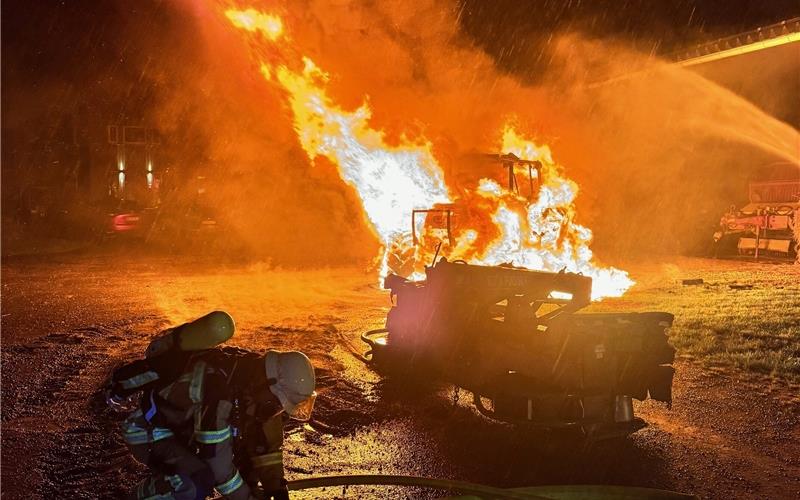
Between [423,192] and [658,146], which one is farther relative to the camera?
[658,146]

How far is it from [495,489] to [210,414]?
5.83ft

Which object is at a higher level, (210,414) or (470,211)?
(470,211)

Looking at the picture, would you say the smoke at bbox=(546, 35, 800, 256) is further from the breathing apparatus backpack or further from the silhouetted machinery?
the breathing apparatus backpack

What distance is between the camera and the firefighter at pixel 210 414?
2975 millimetres

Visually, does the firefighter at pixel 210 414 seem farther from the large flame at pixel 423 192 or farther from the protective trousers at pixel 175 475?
the large flame at pixel 423 192

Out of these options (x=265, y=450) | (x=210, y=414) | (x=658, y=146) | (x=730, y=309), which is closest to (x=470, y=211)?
(x=730, y=309)

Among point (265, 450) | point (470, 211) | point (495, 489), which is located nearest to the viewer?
point (265, 450)

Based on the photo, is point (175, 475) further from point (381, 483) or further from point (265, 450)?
point (381, 483)

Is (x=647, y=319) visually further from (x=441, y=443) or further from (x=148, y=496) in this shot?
(x=148, y=496)

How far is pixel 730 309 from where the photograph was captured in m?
11.9

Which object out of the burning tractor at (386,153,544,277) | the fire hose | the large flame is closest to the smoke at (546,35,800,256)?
the burning tractor at (386,153,544,277)

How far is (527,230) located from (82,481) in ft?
24.4

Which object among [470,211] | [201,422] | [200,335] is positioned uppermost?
[470,211]

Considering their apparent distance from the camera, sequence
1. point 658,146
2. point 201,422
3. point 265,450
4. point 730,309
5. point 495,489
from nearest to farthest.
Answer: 1. point 201,422
2. point 265,450
3. point 495,489
4. point 730,309
5. point 658,146
